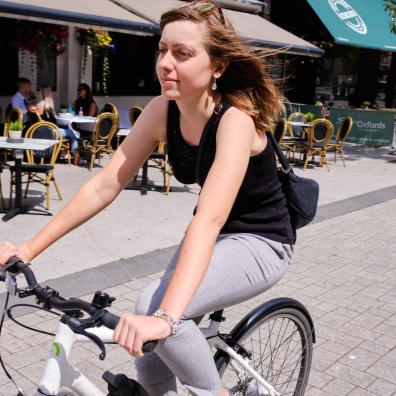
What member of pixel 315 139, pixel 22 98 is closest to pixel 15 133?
pixel 22 98

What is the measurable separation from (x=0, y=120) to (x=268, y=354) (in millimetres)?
9567

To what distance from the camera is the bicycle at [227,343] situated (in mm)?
1549

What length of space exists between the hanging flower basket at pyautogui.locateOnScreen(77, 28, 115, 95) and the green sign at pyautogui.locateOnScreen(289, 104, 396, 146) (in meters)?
5.70

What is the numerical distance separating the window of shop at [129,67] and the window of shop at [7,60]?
7.25 feet

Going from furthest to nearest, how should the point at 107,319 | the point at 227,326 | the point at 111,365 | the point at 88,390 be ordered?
the point at 227,326
the point at 111,365
the point at 88,390
the point at 107,319

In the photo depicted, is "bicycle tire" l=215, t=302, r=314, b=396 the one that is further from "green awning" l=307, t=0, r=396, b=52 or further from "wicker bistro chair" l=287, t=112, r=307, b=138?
"green awning" l=307, t=0, r=396, b=52

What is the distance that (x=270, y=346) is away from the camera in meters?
2.78

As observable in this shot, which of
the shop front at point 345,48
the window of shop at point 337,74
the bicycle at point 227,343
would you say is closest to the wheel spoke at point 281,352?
the bicycle at point 227,343

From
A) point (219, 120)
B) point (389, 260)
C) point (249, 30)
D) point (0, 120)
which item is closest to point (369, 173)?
point (249, 30)

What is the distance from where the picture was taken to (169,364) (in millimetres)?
1790

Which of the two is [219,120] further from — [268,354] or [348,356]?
[348,356]

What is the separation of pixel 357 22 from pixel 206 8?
631 inches

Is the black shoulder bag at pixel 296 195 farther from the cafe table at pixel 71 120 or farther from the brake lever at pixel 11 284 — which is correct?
the cafe table at pixel 71 120

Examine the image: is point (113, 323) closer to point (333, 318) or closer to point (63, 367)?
Answer: point (63, 367)
